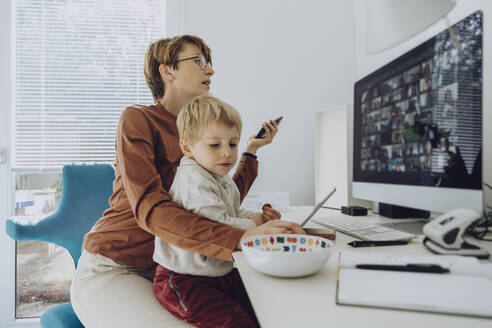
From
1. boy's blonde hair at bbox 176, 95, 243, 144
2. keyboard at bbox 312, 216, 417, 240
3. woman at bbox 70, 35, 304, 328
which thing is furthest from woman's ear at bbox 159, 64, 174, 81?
keyboard at bbox 312, 216, 417, 240

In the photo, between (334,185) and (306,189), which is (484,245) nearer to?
(334,185)

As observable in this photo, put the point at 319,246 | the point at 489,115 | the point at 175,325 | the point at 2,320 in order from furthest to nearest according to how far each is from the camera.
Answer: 1. the point at 2,320
2. the point at 489,115
3. the point at 175,325
4. the point at 319,246

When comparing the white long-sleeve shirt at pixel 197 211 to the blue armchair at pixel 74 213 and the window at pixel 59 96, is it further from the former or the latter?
the window at pixel 59 96

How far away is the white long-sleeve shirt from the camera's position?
0.86 meters

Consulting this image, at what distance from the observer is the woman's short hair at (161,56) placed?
4.07ft

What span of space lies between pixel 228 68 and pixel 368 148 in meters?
1.25

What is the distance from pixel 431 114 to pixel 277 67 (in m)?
1.49

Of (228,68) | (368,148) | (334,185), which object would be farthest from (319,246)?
(228,68)

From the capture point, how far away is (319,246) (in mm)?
686

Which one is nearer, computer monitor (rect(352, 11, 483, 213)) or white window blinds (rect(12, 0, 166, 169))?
computer monitor (rect(352, 11, 483, 213))

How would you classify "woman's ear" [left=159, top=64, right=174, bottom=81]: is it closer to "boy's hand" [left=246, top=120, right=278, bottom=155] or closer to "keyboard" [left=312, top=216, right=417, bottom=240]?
"boy's hand" [left=246, top=120, right=278, bottom=155]

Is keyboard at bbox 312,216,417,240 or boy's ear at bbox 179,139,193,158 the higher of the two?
boy's ear at bbox 179,139,193,158

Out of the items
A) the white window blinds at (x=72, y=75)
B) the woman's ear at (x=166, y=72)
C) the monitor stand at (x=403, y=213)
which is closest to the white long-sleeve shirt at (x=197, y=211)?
the woman's ear at (x=166, y=72)

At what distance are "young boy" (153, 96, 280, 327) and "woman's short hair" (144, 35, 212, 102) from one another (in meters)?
0.34
